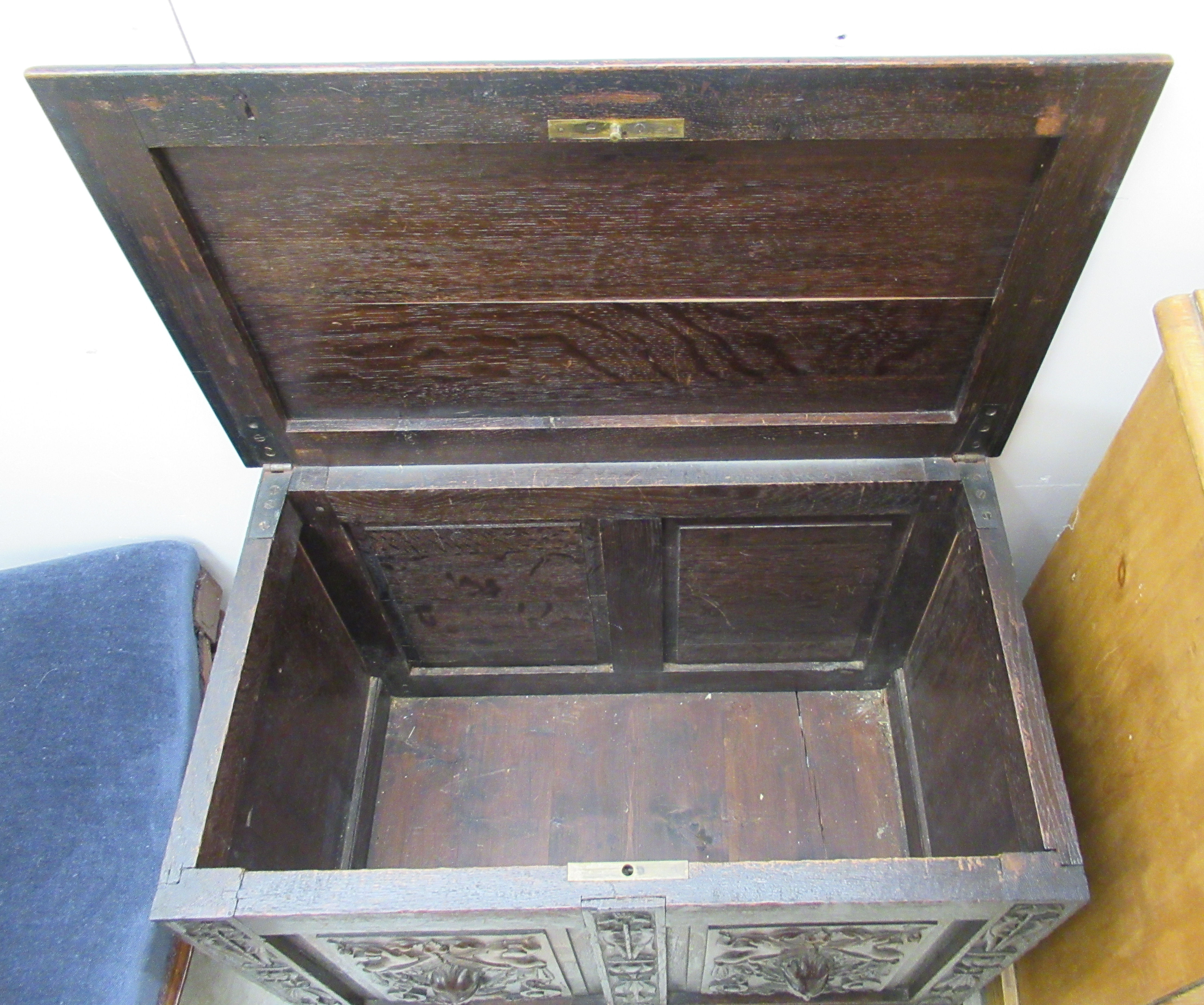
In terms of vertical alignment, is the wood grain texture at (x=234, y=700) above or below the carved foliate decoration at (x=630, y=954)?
above

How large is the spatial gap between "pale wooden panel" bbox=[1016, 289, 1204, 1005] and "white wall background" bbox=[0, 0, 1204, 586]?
0.47 ft

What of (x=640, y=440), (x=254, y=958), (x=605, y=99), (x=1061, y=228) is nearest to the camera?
(x=605, y=99)

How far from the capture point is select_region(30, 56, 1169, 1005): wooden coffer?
32.1 inches

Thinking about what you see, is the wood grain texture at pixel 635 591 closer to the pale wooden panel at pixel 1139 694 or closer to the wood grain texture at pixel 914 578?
the wood grain texture at pixel 914 578

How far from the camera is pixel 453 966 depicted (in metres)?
1.10

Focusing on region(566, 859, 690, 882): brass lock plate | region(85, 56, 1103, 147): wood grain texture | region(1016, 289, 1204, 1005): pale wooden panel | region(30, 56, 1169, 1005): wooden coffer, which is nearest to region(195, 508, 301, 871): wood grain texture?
region(30, 56, 1169, 1005): wooden coffer

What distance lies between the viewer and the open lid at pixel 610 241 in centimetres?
79

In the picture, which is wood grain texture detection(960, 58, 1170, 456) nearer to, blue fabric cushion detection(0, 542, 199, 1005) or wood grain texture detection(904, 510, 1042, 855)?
wood grain texture detection(904, 510, 1042, 855)

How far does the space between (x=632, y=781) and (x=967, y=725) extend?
0.52 m

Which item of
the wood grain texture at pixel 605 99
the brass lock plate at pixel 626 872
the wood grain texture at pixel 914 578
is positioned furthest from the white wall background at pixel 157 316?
the brass lock plate at pixel 626 872

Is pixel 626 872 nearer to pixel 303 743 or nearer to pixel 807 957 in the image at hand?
pixel 807 957

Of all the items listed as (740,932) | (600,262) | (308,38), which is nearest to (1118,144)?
(600,262)

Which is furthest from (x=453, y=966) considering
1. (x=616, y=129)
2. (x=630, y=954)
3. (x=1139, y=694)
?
(x=616, y=129)

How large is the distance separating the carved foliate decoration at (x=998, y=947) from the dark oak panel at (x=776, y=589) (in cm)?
47
